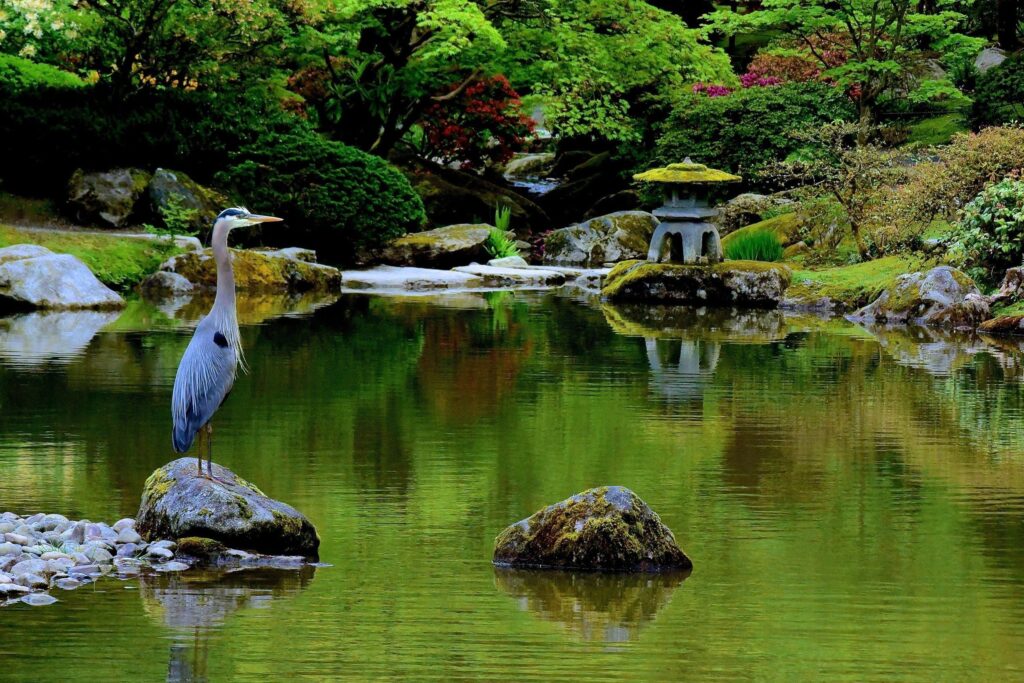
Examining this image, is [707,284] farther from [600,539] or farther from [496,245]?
[600,539]

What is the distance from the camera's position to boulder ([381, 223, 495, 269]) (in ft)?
95.1

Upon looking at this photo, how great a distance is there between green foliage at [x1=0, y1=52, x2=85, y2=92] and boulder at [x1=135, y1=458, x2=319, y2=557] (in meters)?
19.8

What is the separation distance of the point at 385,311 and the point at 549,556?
14.9 metres

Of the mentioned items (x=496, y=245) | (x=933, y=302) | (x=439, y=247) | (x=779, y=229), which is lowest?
(x=933, y=302)

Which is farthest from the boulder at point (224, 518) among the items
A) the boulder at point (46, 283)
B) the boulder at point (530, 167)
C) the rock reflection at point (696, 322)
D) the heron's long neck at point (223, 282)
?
the boulder at point (530, 167)

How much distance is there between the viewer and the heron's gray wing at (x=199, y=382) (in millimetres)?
7793

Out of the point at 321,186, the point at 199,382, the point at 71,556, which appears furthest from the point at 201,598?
the point at 321,186

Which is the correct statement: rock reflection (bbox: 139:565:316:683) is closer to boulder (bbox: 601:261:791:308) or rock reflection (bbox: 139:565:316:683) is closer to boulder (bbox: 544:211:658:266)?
boulder (bbox: 601:261:791:308)

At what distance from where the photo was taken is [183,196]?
26.5 m

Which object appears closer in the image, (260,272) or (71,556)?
(71,556)

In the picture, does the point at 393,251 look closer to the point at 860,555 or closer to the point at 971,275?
the point at 971,275

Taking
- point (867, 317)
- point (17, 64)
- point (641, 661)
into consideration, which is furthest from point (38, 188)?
point (641, 661)

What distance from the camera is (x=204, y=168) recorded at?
27.8 metres

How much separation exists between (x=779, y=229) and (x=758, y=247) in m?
1.44
